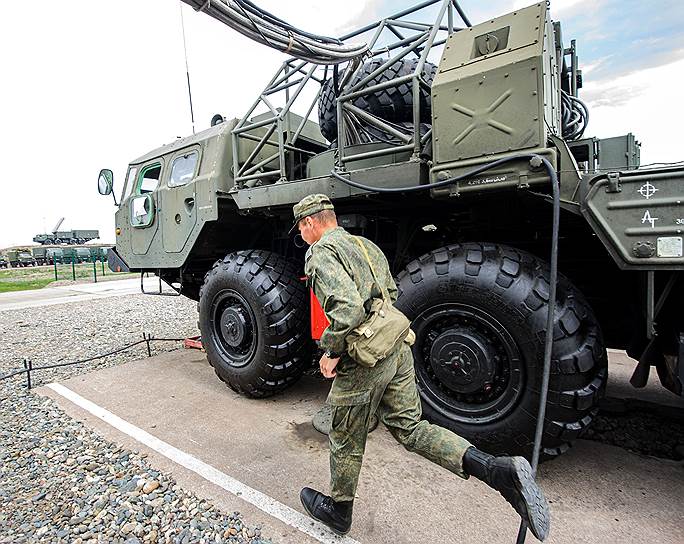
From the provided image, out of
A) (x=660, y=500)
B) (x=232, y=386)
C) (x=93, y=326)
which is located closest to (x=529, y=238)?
(x=660, y=500)

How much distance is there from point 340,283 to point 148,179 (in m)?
4.24

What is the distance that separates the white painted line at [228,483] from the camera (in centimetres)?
205

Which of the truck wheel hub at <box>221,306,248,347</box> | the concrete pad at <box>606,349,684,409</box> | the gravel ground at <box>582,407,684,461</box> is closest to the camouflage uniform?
the gravel ground at <box>582,407,684,461</box>

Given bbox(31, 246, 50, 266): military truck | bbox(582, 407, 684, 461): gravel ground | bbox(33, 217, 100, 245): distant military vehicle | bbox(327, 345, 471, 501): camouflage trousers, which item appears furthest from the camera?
bbox(33, 217, 100, 245): distant military vehicle

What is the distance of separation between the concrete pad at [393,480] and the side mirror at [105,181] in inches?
105

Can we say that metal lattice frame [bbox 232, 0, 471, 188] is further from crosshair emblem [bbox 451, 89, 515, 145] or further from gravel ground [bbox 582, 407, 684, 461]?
gravel ground [bbox 582, 407, 684, 461]

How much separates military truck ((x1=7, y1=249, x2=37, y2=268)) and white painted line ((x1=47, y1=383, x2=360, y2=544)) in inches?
1401

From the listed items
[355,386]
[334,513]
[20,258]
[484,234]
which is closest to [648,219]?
[484,234]

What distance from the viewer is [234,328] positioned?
3691 millimetres

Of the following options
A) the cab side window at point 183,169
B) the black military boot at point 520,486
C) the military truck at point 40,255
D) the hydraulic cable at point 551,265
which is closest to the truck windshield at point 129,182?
the cab side window at point 183,169

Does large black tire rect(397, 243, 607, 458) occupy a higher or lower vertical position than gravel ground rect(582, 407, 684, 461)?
higher

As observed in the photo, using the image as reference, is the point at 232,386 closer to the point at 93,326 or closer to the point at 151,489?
the point at 151,489

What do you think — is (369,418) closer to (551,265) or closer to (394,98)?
(551,265)

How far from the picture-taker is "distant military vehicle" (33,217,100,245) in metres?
39.0
